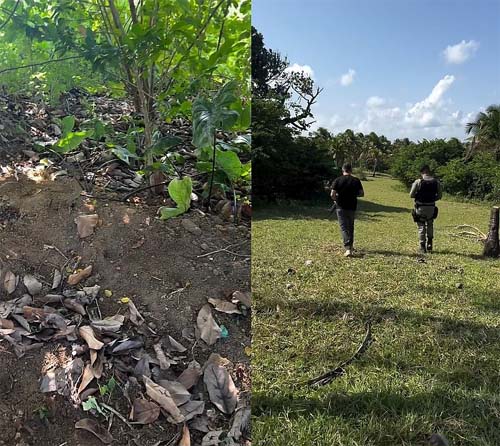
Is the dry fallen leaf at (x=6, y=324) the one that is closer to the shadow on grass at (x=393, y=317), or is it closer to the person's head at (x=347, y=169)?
the shadow on grass at (x=393, y=317)

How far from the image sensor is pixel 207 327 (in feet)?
4.50

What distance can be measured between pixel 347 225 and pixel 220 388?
0.58 meters

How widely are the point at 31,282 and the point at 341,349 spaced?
0.88 m

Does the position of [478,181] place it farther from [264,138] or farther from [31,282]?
[31,282]

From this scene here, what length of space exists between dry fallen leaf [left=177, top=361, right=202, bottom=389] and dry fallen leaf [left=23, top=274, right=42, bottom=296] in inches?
17.0

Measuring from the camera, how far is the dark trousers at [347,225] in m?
1.48

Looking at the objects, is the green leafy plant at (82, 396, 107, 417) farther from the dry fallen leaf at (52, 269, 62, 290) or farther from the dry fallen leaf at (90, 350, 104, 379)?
the dry fallen leaf at (52, 269, 62, 290)

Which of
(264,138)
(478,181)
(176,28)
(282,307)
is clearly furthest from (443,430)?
(176,28)

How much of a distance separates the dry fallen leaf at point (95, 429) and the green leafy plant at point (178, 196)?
550mm

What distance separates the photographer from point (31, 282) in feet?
4.37

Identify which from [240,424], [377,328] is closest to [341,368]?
[377,328]

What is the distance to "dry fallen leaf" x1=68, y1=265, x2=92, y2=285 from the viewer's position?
4.40ft

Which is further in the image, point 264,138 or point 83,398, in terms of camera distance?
point 264,138

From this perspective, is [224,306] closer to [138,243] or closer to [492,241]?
[138,243]
